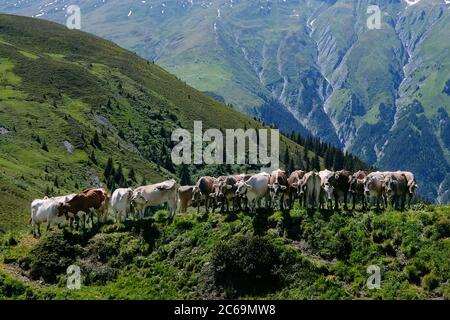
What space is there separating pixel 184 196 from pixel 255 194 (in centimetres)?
746

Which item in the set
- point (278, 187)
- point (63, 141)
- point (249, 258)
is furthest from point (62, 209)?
point (63, 141)

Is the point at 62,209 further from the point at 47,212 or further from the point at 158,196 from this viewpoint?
the point at 158,196

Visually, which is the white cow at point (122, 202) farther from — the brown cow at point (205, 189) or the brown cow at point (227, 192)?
the brown cow at point (227, 192)

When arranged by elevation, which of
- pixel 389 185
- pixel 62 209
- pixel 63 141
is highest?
pixel 63 141

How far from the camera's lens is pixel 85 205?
40.5m

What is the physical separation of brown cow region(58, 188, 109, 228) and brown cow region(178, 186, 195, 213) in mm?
5640

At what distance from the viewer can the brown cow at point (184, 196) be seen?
4369cm

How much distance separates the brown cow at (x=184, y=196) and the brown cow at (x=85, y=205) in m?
5.64

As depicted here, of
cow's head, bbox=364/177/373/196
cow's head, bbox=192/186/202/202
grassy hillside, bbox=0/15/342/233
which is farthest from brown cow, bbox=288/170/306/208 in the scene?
grassy hillside, bbox=0/15/342/233

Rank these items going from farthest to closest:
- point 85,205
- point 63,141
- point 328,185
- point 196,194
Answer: point 63,141, point 196,194, point 85,205, point 328,185

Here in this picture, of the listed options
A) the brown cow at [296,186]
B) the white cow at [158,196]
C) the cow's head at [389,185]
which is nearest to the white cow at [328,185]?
the brown cow at [296,186]

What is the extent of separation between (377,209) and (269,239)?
7.92 meters
